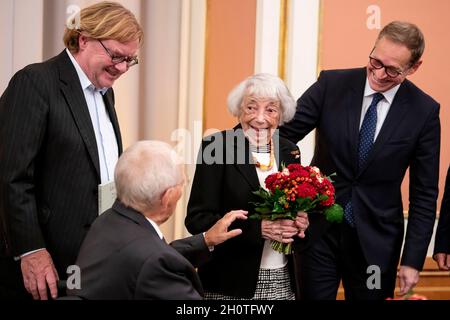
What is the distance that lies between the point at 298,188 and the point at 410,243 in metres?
0.82

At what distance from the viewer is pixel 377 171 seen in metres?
3.31

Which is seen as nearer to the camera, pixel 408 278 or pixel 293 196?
pixel 293 196

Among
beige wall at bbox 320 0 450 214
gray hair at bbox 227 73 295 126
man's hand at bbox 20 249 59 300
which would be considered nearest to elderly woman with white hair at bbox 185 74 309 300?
gray hair at bbox 227 73 295 126

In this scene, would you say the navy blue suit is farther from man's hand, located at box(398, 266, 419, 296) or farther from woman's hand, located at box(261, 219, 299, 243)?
woman's hand, located at box(261, 219, 299, 243)

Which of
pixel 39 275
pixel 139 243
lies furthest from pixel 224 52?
pixel 139 243

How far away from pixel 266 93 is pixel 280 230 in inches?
24.3

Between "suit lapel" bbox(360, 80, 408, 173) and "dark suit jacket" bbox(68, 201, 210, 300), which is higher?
"suit lapel" bbox(360, 80, 408, 173)

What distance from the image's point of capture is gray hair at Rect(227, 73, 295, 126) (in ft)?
10.4

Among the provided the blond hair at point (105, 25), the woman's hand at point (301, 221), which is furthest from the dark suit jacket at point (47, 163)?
the woman's hand at point (301, 221)

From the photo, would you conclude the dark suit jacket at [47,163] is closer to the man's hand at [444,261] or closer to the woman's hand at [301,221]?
the woman's hand at [301,221]

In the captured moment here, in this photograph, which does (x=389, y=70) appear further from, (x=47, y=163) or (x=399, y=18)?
(x=399, y=18)

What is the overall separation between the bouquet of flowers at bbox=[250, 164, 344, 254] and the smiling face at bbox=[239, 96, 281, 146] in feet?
0.72

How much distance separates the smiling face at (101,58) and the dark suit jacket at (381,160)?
38.1 inches
